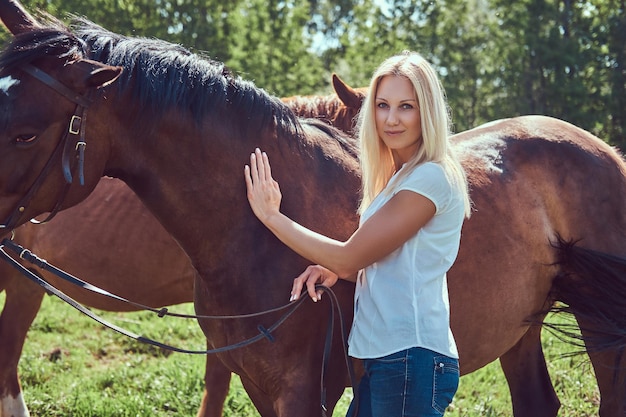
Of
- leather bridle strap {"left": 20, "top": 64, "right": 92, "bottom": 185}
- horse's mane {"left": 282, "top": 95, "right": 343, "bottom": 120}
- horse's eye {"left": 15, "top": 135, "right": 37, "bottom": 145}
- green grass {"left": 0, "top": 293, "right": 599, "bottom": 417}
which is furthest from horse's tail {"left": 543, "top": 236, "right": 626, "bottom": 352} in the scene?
horse's eye {"left": 15, "top": 135, "right": 37, "bottom": 145}

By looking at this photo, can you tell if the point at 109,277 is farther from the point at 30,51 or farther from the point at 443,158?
the point at 443,158

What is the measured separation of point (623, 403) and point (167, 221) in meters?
2.46

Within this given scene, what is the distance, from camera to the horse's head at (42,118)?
6.95ft

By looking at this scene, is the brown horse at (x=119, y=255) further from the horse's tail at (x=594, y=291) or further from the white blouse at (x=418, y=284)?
the white blouse at (x=418, y=284)

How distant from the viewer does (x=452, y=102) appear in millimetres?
17641

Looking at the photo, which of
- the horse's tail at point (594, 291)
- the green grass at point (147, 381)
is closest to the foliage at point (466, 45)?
the green grass at point (147, 381)

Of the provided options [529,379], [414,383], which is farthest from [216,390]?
[414,383]

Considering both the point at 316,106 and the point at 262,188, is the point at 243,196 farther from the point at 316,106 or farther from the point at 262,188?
the point at 316,106

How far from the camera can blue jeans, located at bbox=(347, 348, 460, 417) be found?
80.9 inches

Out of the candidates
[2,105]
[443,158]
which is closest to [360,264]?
[443,158]

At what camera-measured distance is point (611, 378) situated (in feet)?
11.2

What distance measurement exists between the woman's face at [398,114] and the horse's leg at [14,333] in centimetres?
332

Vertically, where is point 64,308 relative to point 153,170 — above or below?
below

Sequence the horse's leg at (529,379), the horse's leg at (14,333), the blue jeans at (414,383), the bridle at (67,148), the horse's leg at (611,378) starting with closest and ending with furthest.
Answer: the blue jeans at (414,383), the bridle at (67,148), the horse's leg at (611,378), the horse's leg at (529,379), the horse's leg at (14,333)
